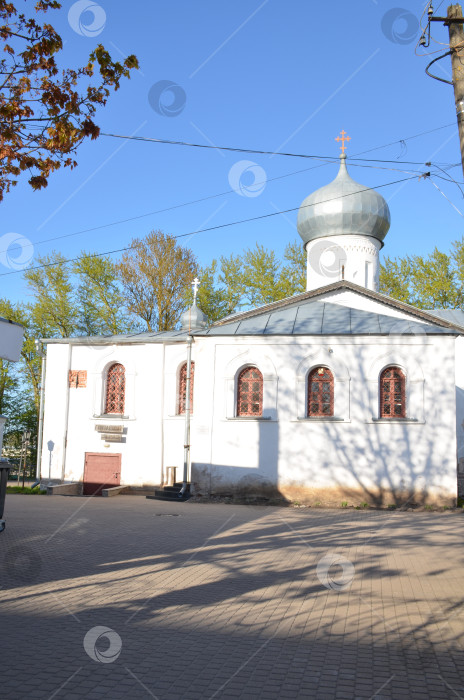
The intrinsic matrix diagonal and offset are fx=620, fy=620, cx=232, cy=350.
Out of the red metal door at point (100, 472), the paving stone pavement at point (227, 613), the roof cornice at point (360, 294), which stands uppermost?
the roof cornice at point (360, 294)

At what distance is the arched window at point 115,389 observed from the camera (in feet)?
74.4

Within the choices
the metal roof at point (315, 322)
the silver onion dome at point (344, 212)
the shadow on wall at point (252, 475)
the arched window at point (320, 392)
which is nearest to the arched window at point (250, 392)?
the shadow on wall at point (252, 475)

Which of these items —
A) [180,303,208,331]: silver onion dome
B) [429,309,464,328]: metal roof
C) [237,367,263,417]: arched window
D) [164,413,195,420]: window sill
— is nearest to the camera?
[237,367,263,417]: arched window

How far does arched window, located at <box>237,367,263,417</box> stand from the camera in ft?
61.5

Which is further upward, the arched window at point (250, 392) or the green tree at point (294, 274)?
the green tree at point (294, 274)

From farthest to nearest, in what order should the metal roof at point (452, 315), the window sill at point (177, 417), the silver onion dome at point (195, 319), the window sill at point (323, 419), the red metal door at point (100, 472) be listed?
the silver onion dome at point (195, 319)
the metal roof at point (452, 315)
the red metal door at point (100, 472)
the window sill at point (177, 417)
the window sill at point (323, 419)

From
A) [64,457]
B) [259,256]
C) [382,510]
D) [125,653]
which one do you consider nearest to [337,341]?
[382,510]

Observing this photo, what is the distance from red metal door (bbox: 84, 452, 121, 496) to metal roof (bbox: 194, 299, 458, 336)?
20.5 feet

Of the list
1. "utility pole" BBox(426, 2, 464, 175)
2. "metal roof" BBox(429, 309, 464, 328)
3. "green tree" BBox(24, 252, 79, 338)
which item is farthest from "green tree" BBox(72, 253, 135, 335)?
"utility pole" BBox(426, 2, 464, 175)

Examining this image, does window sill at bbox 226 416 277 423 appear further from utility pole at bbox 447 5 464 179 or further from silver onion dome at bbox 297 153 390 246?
utility pole at bbox 447 5 464 179

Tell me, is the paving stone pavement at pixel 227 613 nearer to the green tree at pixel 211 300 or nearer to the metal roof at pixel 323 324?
the metal roof at pixel 323 324

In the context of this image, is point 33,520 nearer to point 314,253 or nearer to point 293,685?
point 293,685

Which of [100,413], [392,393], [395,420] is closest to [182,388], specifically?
[100,413]

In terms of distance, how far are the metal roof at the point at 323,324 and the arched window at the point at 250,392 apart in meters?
1.27
